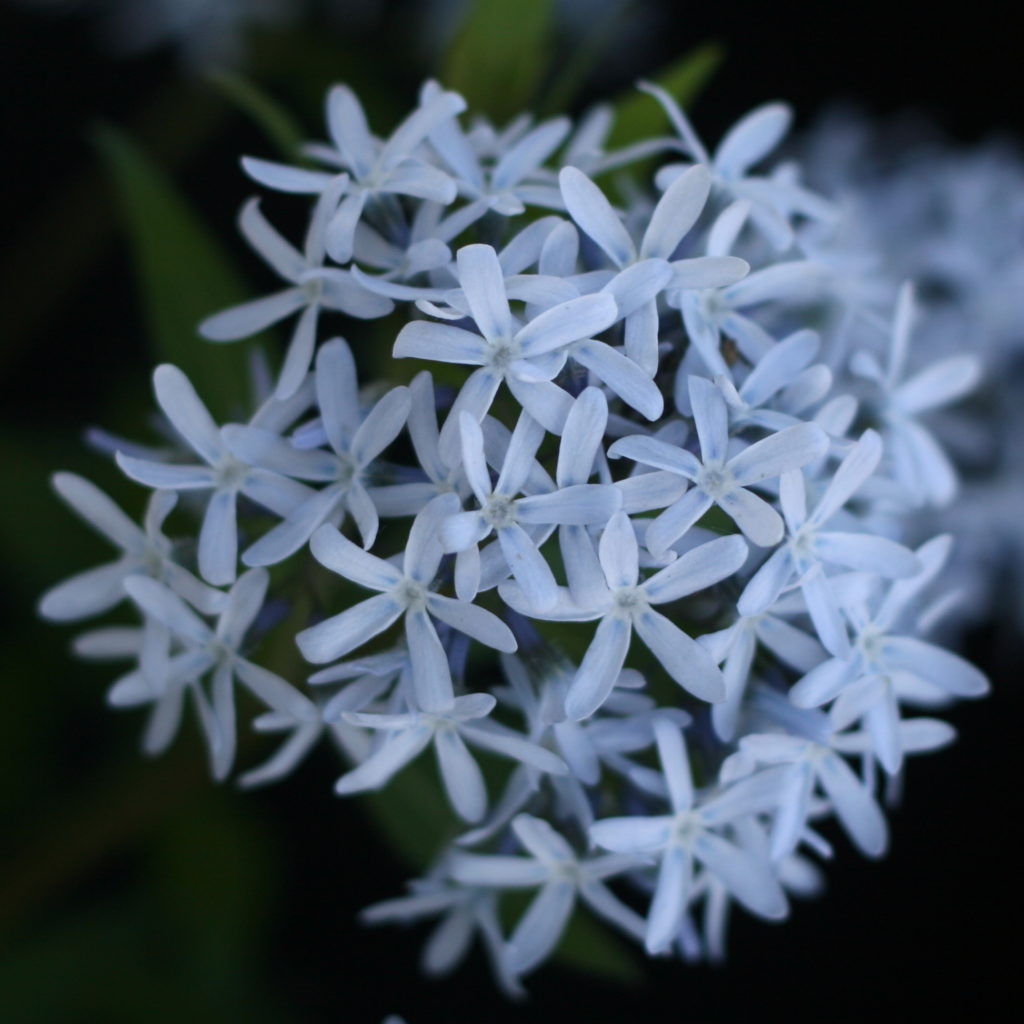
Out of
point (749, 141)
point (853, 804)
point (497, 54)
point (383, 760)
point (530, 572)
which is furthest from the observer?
point (497, 54)

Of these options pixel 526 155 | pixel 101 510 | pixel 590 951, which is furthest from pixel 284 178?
pixel 590 951

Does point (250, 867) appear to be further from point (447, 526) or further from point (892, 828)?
point (447, 526)

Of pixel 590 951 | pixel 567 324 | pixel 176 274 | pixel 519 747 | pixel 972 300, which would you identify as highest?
pixel 176 274

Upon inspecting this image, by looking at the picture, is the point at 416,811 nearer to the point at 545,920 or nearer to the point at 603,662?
the point at 545,920

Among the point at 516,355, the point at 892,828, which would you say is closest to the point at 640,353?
the point at 516,355

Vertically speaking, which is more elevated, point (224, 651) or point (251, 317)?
point (251, 317)

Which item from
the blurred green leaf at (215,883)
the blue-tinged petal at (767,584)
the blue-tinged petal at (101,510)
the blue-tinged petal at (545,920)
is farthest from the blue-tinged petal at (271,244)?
the blurred green leaf at (215,883)

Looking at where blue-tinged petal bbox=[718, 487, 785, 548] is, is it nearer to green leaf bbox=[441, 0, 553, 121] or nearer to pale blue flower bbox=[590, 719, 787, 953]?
pale blue flower bbox=[590, 719, 787, 953]

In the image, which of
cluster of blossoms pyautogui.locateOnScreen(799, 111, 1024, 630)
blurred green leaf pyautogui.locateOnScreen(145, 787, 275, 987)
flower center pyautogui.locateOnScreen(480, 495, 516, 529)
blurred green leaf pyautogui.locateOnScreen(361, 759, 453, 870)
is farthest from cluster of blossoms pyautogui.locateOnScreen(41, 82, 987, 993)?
blurred green leaf pyautogui.locateOnScreen(145, 787, 275, 987)
